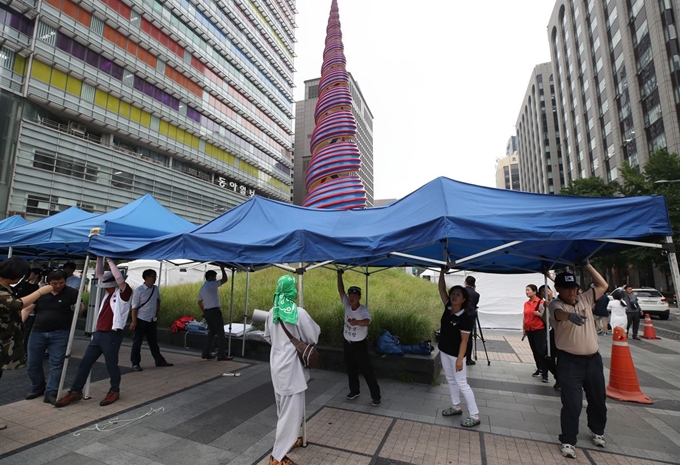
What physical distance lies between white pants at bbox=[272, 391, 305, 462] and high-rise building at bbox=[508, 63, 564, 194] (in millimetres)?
75623

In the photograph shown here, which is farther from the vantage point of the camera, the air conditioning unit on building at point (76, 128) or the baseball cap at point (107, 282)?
the air conditioning unit on building at point (76, 128)

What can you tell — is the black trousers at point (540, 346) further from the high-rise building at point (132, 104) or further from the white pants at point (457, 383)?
the high-rise building at point (132, 104)

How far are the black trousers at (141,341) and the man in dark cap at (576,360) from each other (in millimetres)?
7307

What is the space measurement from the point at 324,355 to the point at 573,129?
57.9 m

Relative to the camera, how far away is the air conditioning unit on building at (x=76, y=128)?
25.3 meters

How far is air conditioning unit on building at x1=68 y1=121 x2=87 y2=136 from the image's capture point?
25.3 m

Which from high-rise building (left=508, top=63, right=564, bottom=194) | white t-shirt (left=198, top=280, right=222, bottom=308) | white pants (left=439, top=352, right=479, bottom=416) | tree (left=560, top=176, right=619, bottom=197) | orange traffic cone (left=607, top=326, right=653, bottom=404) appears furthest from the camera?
high-rise building (left=508, top=63, right=564, bottom=194)

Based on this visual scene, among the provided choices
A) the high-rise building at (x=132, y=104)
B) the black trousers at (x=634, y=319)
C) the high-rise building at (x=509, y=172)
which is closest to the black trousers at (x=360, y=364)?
the black trousers at (x=634, y=319)

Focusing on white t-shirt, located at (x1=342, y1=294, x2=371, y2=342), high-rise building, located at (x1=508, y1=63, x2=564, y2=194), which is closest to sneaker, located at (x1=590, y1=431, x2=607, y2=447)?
white t-shirt, located at (x1=342, y1=294, x2=371, y2=342)

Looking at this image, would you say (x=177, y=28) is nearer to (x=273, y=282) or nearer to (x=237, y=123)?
(x=237, y=123)

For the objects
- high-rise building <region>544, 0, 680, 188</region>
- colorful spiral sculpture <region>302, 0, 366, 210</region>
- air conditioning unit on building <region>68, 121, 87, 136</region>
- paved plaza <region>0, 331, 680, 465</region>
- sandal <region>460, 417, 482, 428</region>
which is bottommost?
paved plaza <region>0, 331, 680, 465</region>

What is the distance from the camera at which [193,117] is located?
116 feet

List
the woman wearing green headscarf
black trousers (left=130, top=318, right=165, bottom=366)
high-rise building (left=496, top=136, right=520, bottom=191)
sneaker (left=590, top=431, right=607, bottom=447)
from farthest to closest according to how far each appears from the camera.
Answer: high-rise building (left=496, top=136, right=520, bottom=191) < black trousers (left=130, top=318, right=165, bottom=366) < sneaker (left=590, top=431, right=607, bottom=447) < the woman wearing green headscarf

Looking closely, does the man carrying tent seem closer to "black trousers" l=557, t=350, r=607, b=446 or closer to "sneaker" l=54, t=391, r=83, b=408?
"sneaker" l=54, t=391, r=83, b=408
